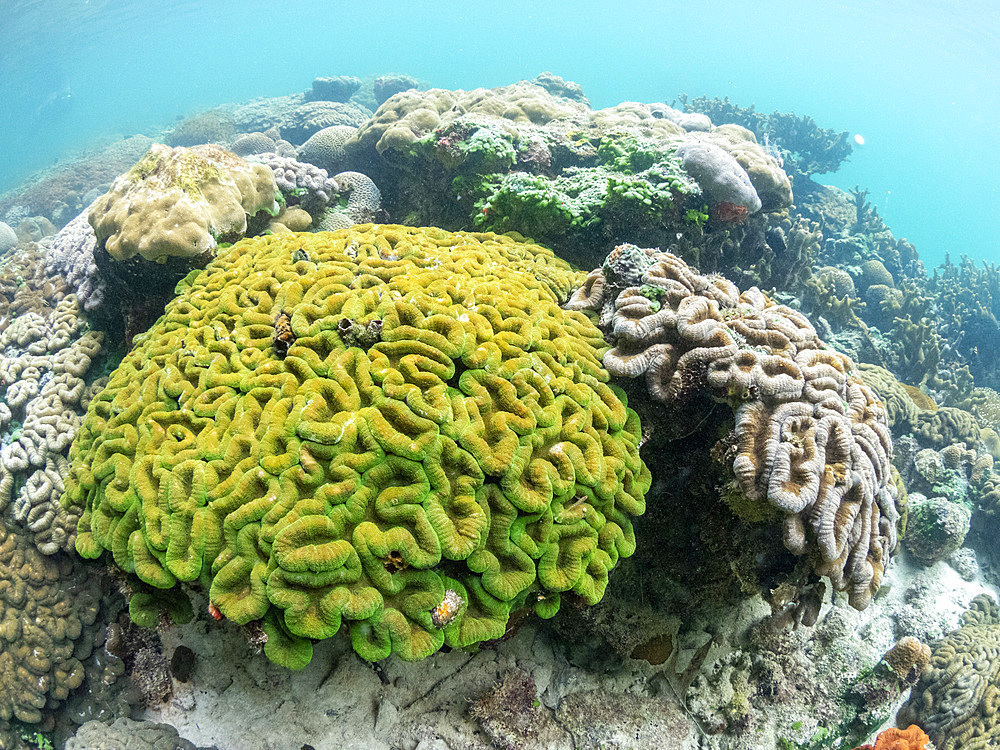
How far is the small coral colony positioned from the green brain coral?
0.07ft

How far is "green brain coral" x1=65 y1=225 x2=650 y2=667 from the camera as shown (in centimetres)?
296

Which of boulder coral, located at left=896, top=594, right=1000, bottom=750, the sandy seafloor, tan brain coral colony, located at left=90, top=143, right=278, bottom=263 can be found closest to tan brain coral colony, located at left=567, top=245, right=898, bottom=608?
the sandy seafloor

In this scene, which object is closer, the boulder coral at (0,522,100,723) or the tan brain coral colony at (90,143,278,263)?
the boulder coral at (0,522,100,723)

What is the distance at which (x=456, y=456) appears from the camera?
3.31 m

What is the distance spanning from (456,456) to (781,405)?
270cm

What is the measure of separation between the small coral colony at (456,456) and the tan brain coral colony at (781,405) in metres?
0.03

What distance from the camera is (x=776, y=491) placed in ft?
11.5

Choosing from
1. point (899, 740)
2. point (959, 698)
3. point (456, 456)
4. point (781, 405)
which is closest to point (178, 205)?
point (456, 456)

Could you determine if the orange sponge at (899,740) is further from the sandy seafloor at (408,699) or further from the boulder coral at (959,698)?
the sandy seafloor at (408,699)

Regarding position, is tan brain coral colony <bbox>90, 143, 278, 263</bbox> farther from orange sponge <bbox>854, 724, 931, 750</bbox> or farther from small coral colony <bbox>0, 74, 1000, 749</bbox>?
orange sponge <bbox>854, 724, 931, 750</bbox>

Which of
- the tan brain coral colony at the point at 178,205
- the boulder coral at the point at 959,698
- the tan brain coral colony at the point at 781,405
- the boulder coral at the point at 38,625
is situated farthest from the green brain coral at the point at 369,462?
the boulder coral at the point at 959,698

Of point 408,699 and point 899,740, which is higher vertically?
point 408,699

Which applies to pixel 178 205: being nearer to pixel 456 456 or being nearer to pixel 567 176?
pixel 456 456

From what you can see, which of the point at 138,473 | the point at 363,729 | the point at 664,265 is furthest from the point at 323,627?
the point at 664,265
